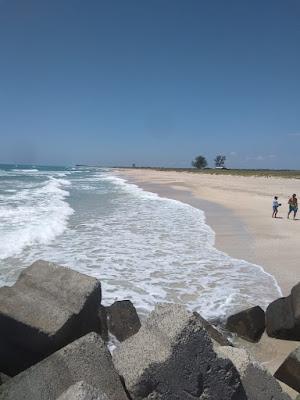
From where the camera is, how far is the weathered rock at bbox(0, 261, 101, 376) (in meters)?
4.50

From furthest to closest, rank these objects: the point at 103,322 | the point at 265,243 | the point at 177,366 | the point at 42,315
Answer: the point at 265,243 → the point at 103,322 → the point at 42,315 → the point at 177,366

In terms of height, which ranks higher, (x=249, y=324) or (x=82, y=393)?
(x=82, y=393)

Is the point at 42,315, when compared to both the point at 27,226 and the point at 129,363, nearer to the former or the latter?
the point at 129,363

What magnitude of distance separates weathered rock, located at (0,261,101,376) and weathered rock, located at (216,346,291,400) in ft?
5.37

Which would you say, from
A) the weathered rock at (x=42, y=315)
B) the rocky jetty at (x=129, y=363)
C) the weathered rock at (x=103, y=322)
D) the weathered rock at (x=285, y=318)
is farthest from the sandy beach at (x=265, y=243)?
the weathered rock at (x=42, y=315)

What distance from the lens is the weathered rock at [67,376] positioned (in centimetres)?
365

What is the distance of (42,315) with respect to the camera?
183 inches

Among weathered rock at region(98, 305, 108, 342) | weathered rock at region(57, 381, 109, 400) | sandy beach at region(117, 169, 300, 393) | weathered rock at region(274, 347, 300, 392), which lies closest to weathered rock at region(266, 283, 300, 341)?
sandy beach at region(117, 169, 300, 393)

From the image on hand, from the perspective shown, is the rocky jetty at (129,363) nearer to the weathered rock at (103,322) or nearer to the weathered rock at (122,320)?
the weathered rock at (103,322)

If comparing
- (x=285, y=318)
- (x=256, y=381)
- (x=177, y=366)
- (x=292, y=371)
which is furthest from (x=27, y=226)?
(x=177, y=366)

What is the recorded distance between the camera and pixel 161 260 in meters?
11.6

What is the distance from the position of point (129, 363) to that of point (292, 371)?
199 centimetres

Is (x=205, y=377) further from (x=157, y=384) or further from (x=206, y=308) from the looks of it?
(x=206, y=308)

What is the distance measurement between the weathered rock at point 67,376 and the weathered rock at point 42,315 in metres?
0.69
